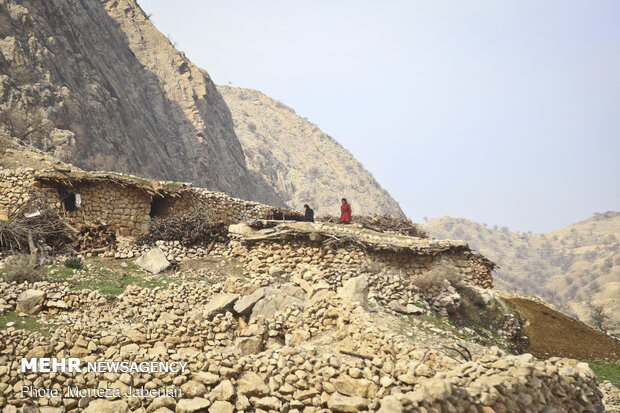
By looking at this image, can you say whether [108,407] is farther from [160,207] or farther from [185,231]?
[160,207]

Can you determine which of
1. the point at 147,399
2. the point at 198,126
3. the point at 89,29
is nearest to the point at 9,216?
the point at 147,399

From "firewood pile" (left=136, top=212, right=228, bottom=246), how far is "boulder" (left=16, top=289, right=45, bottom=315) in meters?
4.43

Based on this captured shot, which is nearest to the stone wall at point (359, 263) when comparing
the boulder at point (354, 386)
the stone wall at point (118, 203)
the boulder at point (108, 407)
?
the stone wall at point (118, 203)

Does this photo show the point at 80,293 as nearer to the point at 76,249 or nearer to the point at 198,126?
the point at 76,249

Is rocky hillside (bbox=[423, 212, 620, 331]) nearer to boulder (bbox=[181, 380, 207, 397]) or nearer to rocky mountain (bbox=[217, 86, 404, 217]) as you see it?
rocky mountain (bbox=[217, 86, 404, 217])

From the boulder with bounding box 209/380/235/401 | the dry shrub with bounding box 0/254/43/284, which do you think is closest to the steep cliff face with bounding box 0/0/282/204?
the dry shrub with bounding box 0/254/43/284

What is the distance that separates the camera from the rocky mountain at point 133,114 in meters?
23.1

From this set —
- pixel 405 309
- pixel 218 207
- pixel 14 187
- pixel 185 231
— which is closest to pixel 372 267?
pixel 405 309

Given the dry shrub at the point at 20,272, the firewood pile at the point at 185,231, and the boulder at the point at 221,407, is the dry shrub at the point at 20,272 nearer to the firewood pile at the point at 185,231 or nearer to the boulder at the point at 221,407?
the firewood pile at the point at 185,231

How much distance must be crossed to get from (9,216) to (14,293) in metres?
4.37

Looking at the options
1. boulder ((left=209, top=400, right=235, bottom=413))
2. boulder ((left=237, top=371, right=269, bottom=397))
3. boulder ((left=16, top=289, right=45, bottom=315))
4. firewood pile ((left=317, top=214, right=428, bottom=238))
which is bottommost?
boulder ((left=16, top=289, right=45, bottom=315))

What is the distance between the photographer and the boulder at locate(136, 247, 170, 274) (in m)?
12.2

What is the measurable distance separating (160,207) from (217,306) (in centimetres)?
673

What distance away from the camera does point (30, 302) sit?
29.6 feet
